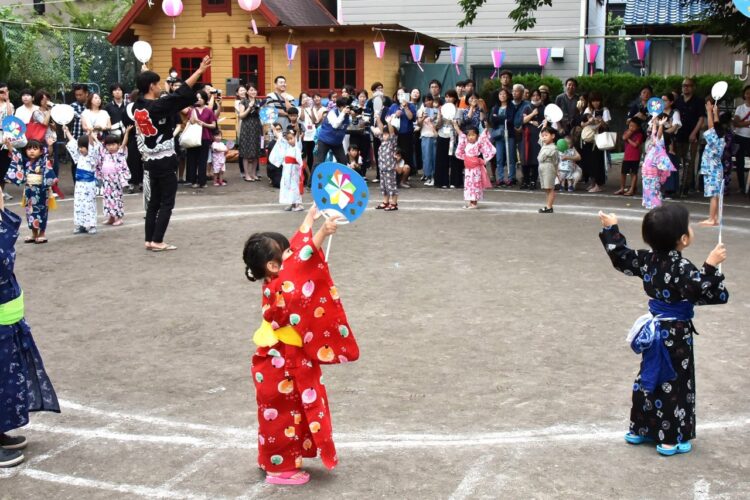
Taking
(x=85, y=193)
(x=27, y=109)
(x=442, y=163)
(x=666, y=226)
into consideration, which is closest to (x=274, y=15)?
(x=442, y=163)

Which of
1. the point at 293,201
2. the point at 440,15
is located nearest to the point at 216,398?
the point at 293,201

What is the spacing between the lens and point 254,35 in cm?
2398

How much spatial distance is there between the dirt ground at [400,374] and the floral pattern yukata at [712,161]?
1.09 m

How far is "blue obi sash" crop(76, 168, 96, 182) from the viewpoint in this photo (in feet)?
41.1

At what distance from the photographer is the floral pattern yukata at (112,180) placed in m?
13.1

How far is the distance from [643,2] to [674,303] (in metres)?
28.8

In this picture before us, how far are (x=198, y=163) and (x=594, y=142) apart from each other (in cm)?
706

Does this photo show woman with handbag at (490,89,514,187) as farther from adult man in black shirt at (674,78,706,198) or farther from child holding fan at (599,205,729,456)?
child holding fan at (599,205,729,456)

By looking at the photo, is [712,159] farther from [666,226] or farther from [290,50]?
[290,50]

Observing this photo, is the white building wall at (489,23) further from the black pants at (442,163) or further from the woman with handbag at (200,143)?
the woman with handbag at (200,143)

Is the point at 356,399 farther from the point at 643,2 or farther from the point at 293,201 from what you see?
the point at 643,2

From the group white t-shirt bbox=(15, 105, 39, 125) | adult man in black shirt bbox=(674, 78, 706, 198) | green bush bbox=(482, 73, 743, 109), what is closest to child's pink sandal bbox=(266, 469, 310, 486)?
white t-shirt bbox=(15, 105, 39, 125)

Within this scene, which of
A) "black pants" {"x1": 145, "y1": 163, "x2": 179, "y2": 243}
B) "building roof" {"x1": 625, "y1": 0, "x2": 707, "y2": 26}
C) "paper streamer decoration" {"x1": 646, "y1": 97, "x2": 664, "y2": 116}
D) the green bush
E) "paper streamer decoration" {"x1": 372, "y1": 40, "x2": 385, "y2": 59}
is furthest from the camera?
"building roof" {"x1": 625, "y1": 0, "x2": 707, "y2": 26}

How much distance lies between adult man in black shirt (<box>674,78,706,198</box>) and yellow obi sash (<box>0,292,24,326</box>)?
43.0 ft
